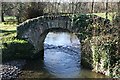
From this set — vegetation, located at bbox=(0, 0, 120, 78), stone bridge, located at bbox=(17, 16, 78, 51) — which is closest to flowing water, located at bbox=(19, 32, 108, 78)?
vegetation, located at bbox=(0, 0, 120, 78)

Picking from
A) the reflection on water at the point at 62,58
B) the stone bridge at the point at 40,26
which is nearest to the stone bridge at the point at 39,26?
the stone bridge at the point at 40,26

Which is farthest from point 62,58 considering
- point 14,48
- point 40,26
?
point 14,48

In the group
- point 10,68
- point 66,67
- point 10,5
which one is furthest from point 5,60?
point 10,5

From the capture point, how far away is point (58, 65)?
19.3 m

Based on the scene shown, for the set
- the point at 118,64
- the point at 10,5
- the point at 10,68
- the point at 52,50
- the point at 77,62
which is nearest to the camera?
the point at 118,64

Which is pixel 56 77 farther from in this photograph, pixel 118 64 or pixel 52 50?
pixel 52 50

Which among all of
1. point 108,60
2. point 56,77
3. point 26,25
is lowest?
point 56,77

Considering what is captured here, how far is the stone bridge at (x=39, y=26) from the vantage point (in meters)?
19.8

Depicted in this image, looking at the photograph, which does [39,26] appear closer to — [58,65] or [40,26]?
[40,26]

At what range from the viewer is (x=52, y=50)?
23.8 metres

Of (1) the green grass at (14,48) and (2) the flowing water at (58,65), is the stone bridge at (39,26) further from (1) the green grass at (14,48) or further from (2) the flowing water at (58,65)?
(2) the flowing water at (58,65)

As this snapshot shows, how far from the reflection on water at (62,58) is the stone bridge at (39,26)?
210cm

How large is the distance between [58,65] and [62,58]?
188 centimetres

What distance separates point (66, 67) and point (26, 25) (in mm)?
4483
